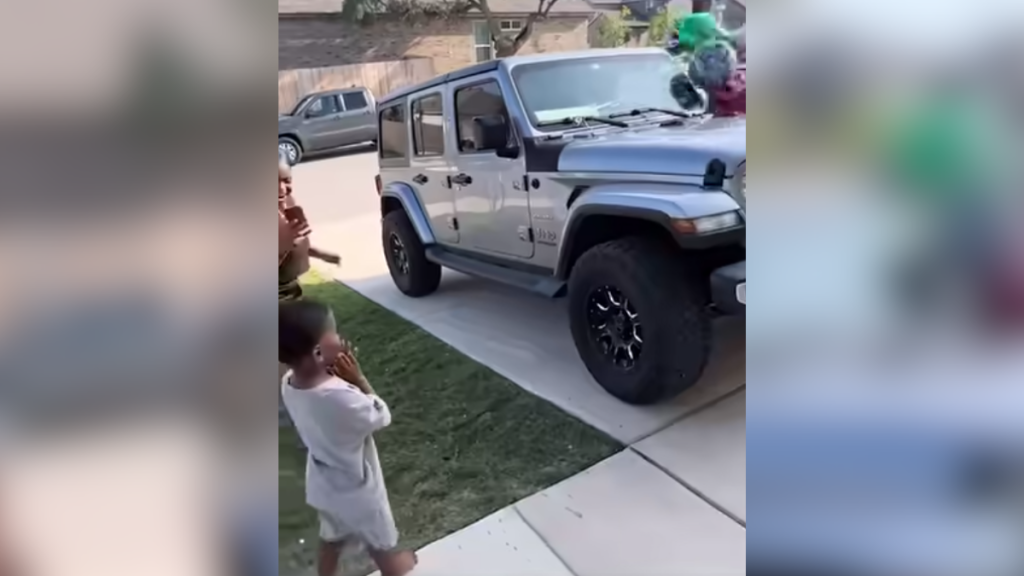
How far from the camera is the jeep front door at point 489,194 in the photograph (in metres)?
1.55

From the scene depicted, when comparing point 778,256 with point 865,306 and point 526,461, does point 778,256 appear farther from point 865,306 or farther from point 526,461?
point 526,461

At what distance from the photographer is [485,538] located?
1.20 meters

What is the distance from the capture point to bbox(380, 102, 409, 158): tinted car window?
127 centimetres

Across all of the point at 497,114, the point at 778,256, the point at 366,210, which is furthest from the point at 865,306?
the point at 497,114

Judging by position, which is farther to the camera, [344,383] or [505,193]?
[505,193]

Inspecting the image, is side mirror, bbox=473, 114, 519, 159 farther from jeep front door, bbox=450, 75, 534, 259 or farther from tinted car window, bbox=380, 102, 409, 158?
tinted car window, bbox=380, 102, 409, 158

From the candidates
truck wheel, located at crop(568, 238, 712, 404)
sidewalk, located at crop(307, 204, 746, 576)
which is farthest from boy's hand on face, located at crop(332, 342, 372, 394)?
truck wheel, located at crop(568, 238, 712, 404)

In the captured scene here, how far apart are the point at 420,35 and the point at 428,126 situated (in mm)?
257

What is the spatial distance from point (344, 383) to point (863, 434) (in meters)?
0.71

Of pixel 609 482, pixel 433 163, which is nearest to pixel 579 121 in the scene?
pixel 433 163

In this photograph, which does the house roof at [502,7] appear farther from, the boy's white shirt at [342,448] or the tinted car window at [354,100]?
the boy's white shirt at [342,448]

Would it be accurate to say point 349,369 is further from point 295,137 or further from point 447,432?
point 295,137

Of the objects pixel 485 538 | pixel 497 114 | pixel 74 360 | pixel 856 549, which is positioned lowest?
pixel 485 538

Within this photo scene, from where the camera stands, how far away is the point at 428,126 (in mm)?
1423
